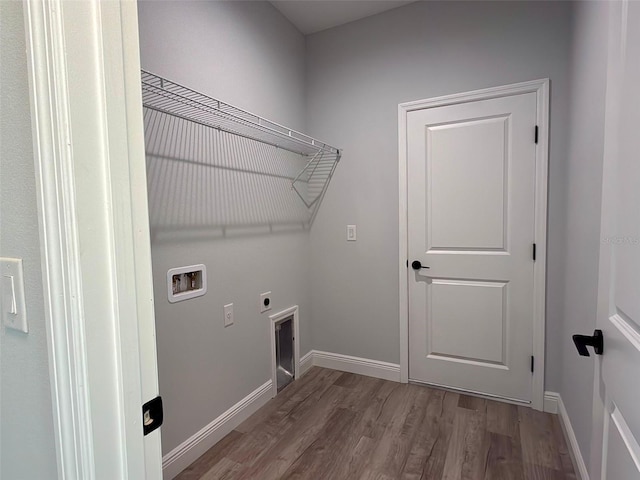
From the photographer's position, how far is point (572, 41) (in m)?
1.86

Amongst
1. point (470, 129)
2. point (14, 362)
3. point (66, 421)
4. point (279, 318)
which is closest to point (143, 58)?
point (14, 362)

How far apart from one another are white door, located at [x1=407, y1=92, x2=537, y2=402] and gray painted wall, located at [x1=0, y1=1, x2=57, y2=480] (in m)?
2.19

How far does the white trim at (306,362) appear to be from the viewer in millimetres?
2684

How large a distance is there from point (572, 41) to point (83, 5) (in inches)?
92.8

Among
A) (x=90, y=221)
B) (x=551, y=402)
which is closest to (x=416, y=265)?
(x=551, y=402)

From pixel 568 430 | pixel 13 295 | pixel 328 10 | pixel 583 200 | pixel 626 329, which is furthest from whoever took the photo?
pixel 328 10

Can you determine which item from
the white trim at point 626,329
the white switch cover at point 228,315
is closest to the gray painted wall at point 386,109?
the white switch cover at point 228,315

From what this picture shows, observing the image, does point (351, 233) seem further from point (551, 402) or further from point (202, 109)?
point (551, 402)

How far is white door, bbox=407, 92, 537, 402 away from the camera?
211 cm

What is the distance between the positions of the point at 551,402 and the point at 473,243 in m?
1.09

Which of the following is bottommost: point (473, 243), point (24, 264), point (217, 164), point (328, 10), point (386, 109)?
point (473, 243)

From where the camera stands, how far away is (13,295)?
0.57m

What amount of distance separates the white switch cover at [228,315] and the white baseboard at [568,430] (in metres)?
1.85

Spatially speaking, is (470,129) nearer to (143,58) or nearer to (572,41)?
(572,41)
